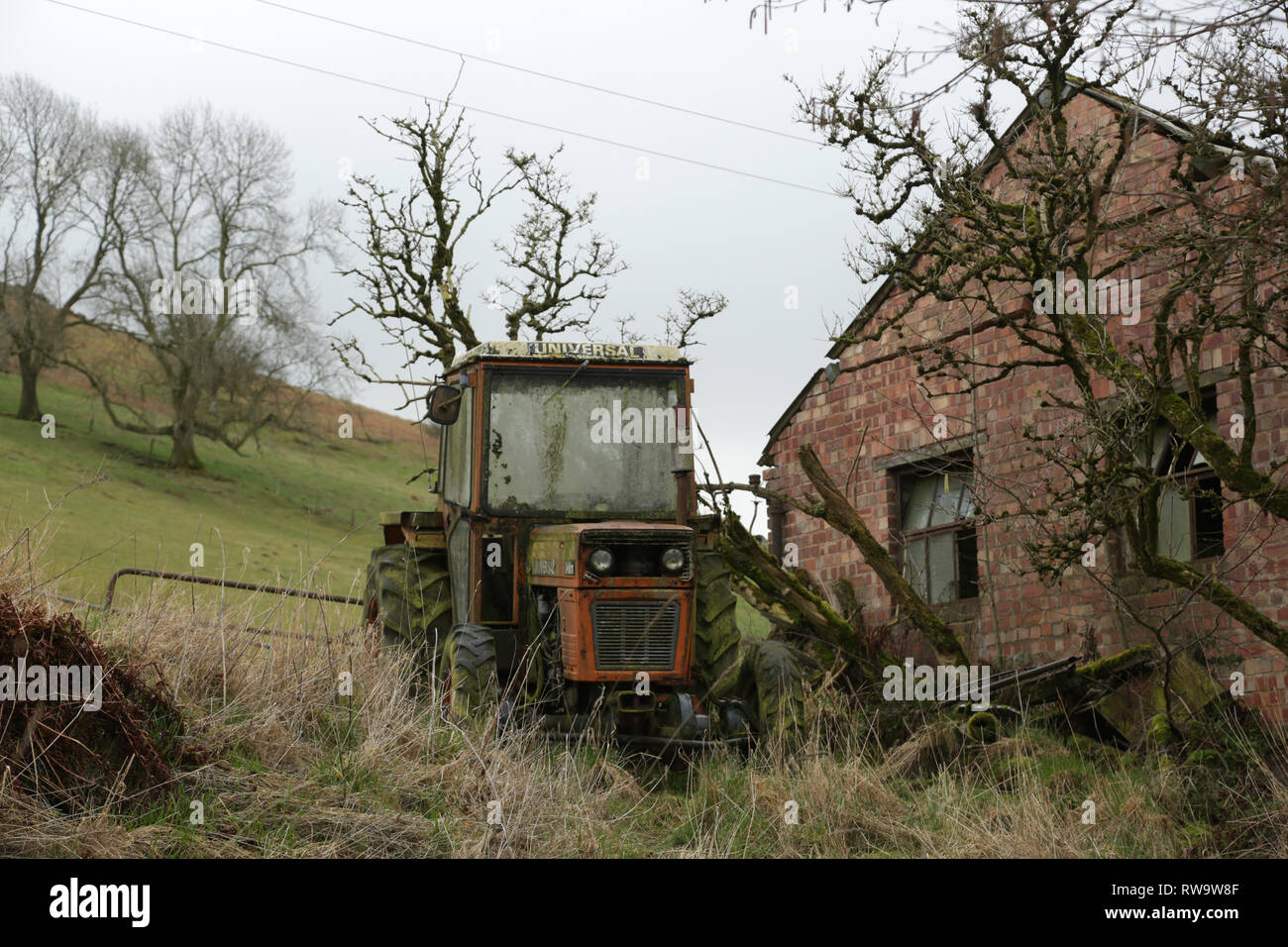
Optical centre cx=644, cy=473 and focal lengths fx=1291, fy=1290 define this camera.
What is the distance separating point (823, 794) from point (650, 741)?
4.80ft

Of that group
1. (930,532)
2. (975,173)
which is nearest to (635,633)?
(975,173)

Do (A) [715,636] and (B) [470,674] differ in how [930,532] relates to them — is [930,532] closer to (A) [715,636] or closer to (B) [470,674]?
(A) [715,636]

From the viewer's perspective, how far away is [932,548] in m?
13.6

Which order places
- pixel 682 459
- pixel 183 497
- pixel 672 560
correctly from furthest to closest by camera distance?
pixel 183 497 < pixel 682 459 < pixel 672 560

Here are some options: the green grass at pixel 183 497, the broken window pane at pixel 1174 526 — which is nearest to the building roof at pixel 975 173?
the broken window pane at pixel 1174 526

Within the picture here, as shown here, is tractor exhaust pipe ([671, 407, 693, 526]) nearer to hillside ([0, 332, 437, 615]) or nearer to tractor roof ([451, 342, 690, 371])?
tractor roof ([451, 342, 690, 371])

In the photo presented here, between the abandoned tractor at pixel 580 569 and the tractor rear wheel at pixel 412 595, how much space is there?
0.01m

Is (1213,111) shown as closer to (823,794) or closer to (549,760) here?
(823,794)

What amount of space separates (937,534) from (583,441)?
586 cm

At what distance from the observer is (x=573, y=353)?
904 cm

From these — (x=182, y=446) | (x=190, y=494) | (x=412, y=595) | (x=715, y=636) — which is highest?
(x=182, y=446)

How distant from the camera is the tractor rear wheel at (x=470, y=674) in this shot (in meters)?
7.61

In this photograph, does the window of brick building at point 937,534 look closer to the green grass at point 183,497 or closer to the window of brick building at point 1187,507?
the window of brick building at point 1187,507

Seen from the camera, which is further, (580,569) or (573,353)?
(573,353)
